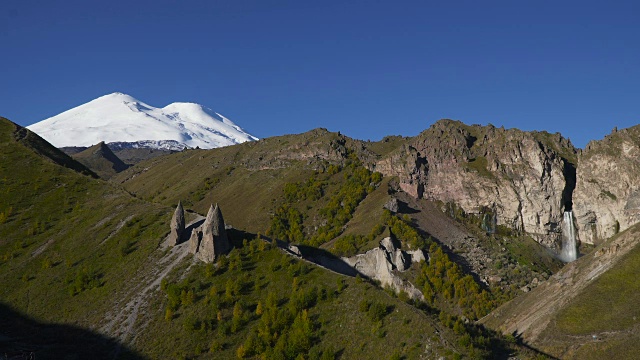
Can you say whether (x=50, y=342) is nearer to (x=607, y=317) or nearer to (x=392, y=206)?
(x=607, y=317)

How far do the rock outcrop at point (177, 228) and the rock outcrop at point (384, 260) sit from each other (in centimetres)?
5116

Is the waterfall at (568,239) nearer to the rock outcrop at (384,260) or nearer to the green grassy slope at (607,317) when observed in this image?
the rock outcrop at (384,260)

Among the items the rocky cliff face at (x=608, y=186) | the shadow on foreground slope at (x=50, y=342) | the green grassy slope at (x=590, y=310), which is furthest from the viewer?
the rocky cliff face at (x=608, y=186)

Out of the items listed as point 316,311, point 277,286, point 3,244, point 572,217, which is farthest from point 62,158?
point 572,217

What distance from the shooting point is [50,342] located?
73.6 metres

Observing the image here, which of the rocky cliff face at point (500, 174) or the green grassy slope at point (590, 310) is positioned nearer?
the green grassy slope at point (590, 310)

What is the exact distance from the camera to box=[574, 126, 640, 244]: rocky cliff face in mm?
146375

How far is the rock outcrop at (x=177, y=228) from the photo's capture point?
91688 mm

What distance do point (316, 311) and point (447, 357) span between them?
21.8 metres

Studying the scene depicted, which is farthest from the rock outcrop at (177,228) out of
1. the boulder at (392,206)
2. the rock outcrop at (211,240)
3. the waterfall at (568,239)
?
the waterfall at (568,239)

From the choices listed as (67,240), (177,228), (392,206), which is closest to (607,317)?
(177,228)

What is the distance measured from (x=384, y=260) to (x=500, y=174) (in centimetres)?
6401

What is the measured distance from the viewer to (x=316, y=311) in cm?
7175

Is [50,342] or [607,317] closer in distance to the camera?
[607,317]
